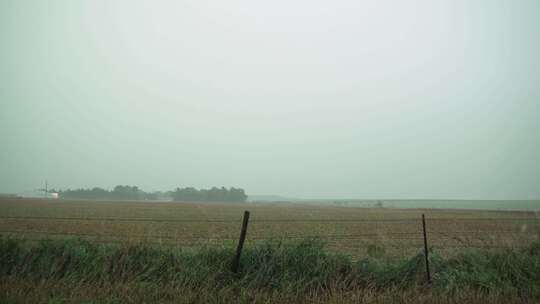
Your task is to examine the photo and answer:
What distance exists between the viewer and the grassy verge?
5840 mm

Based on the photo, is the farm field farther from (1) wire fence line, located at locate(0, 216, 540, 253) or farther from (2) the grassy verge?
(2) the grassy verge

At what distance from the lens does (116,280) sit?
252 inches

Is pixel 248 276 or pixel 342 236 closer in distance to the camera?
pixel 248 276

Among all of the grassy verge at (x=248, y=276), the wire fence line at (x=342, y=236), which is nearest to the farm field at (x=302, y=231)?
the wire fence line at (x=342, y=236)

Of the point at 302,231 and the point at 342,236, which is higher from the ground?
the point at 342,236

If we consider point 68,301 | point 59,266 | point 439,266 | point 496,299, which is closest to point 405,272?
point 439,266

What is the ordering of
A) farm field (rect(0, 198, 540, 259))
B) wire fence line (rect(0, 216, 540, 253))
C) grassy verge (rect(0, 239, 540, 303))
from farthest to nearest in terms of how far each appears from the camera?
farm field (rect(0, 198, 540, 259))
wire fence line (rect(0, 216, 540, 253))
grassy verge (rect(0, 239, 540, 303))

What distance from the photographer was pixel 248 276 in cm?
666

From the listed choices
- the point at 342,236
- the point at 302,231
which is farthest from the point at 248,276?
the point at 302,231

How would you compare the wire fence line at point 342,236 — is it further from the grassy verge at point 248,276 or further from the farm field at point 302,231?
the grassy verge at point 248,276

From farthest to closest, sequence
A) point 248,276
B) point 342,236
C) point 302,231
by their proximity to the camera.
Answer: point 302,231
point 342,236
point 248,276

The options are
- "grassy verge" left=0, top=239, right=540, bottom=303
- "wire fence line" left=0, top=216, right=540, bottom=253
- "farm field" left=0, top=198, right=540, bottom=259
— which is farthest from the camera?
"farm field" left=0, top=198, right=540, bottom=259

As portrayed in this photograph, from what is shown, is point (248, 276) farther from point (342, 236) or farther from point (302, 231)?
point (302, 231)

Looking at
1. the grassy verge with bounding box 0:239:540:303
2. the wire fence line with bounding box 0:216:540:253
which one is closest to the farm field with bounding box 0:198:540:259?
the wire fence line with bounding box 0:216:540:253
